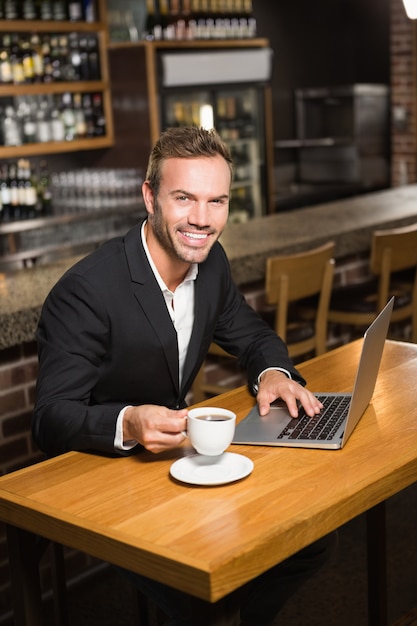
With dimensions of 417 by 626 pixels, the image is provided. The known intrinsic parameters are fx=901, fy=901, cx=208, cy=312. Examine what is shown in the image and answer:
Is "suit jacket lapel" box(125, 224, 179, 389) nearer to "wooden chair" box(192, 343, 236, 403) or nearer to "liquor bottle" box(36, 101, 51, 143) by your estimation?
"wooden chair" box(192, 343, 236, 403)

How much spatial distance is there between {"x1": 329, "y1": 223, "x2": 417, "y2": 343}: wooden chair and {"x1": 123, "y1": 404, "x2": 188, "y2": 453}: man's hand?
7.22 feet

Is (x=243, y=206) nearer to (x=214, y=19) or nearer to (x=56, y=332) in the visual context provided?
(x=214, y=19)

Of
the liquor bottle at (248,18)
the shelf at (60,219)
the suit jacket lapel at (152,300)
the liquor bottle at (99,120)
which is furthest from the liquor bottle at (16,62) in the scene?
the suit jacket lapel at (152,300)

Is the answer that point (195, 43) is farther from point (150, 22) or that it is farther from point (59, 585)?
point (59, 585)

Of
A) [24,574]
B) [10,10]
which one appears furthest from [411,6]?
[10,10]

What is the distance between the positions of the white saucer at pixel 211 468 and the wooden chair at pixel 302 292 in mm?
1599

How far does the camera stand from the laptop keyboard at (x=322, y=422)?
1779 mm

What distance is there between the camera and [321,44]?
27.1ft

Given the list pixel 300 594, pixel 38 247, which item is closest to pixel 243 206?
pixel 38 247

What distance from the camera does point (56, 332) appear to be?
1899 mm

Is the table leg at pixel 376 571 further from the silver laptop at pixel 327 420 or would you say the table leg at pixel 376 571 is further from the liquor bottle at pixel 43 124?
the liquor bottle at pixel 43 124

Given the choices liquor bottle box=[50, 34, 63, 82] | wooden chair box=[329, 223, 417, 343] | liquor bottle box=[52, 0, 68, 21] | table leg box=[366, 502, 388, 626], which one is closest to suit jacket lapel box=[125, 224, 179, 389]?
table leg box=[366, 502, 388, 626]

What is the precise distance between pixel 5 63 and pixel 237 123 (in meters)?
1.82

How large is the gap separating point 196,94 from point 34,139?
4.13 ft
